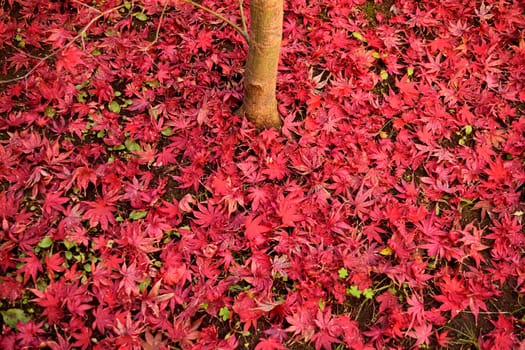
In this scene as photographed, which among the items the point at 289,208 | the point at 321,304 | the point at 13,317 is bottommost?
the point at 13,317

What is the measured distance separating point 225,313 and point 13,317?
0.98 m

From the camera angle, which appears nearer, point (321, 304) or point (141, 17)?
point (321, 304)

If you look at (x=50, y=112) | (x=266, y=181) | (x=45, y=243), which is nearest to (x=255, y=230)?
(x=266, y=181)

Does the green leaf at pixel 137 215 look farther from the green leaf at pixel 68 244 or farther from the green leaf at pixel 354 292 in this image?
the green leaf at pixel 354 292

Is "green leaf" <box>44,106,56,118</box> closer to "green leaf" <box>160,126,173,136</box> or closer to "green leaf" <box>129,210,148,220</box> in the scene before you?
"green leaf" <box>160,126,173,136</box>

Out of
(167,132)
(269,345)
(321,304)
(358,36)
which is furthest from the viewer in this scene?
(358,36)

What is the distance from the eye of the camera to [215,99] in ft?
8.75

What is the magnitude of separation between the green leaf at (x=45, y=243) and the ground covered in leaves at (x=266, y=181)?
0.08 ft

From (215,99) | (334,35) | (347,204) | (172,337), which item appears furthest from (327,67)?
(172,337)

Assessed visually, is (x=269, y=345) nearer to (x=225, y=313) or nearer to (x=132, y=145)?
(x=225, y=313)

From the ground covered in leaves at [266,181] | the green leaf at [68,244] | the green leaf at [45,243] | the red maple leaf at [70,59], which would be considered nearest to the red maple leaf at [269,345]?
the ground covered in leaves at [266,181]

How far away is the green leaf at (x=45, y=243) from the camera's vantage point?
221cm

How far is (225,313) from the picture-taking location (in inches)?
83.6

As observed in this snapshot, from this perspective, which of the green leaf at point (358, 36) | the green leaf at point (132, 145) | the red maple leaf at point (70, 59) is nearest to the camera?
the green leaf at point (132, 145)
